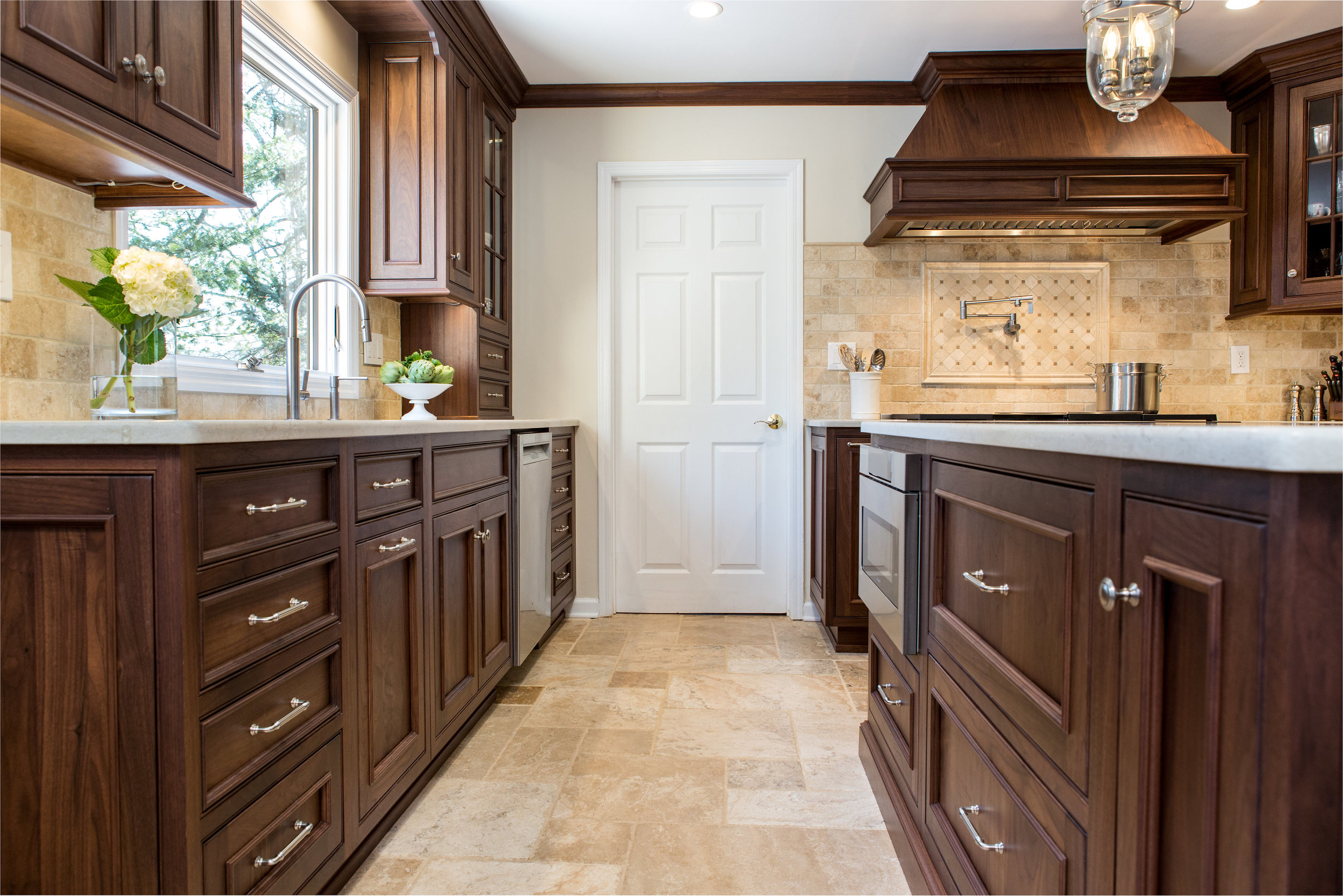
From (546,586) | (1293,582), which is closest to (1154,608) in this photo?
(1293,582)

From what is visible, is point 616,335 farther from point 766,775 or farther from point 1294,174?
point 1294,174

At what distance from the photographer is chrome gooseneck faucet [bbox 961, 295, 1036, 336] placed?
343cm

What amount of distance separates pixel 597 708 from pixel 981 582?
1.56m

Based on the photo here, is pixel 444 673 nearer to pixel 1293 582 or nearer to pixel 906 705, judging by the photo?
pixel 906 705

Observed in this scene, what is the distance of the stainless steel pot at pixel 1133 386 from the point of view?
3180mm

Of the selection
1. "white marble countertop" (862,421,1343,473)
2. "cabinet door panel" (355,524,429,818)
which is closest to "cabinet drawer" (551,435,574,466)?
"cabinet door panel" (355,524,429,818)

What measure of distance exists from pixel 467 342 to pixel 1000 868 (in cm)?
258

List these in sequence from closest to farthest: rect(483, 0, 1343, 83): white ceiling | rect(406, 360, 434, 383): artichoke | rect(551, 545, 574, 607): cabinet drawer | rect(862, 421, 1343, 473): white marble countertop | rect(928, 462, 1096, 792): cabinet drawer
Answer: rect(862, 421, 1343, 473): white marble countertop, rect(928, 462, 1096, 792): cabinet drawer, rect(406, 360, 434, 383): artichoke, rect(483, 0, 1343, 83): white ceiling, rect(551, 545, 574, 607): cabinet drawer

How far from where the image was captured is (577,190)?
3.53 m

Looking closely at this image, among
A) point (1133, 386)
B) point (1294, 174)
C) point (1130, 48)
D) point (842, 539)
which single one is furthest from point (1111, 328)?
point (1130, 48)

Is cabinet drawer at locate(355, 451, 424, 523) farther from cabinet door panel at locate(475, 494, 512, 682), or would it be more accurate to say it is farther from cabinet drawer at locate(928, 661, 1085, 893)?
cabinet drawer at locate(928, 661, 1085, 893)

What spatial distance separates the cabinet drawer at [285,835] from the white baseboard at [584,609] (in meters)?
2.20

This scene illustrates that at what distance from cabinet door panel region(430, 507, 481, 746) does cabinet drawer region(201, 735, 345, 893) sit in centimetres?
48

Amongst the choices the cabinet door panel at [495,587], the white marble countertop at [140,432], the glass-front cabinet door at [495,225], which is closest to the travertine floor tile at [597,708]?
the cabinet door panel at [495,587]
